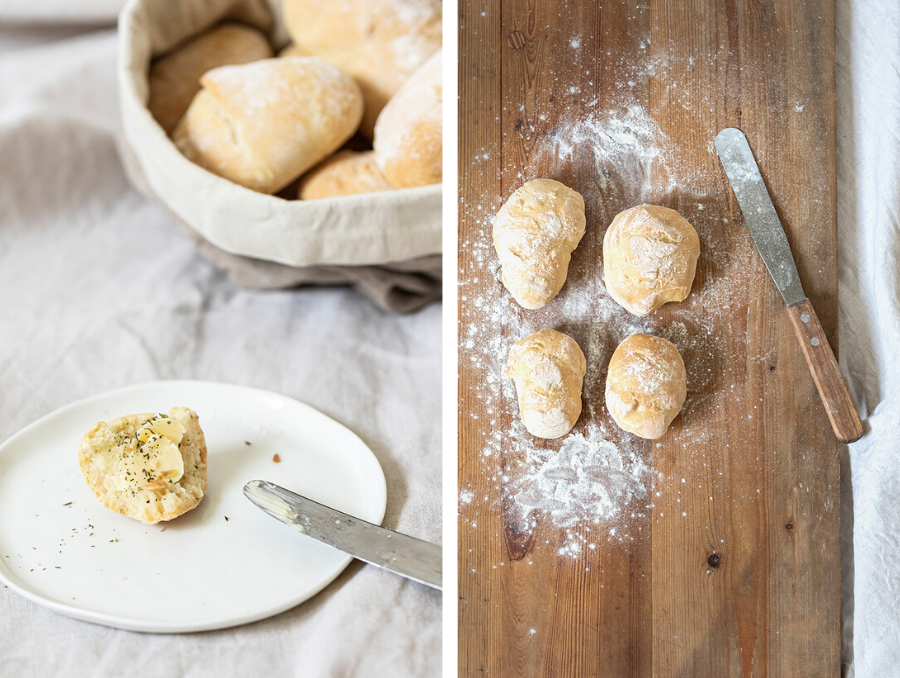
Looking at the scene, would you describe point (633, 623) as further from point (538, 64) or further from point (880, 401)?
point (538, 64)

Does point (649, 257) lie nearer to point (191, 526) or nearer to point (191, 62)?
point (191, 526)

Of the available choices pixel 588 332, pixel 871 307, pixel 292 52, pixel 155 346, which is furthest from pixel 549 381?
pixel 292 52

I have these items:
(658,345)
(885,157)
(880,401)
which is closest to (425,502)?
(658,345)

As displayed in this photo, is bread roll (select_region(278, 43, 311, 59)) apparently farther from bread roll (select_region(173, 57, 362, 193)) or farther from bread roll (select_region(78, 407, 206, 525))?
bread roll (select_region(78, 407, 206, 525))

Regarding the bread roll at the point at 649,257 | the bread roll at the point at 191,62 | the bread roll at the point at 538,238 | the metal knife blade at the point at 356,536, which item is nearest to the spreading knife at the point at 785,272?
the bread roll at the point at 649,257

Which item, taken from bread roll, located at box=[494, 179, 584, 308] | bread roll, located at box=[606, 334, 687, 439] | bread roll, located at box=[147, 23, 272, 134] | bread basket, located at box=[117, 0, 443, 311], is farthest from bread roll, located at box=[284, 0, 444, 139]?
bread roll, located at box=[606, 334, 687, 439]

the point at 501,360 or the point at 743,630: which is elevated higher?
the point at 501,360
